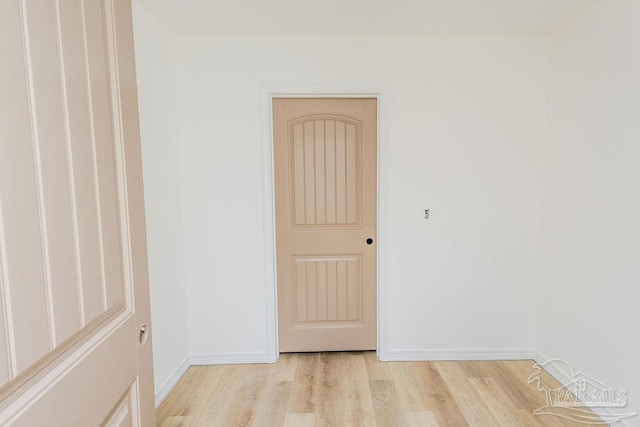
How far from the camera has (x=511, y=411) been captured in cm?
201

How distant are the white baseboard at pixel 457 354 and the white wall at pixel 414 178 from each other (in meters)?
0.01

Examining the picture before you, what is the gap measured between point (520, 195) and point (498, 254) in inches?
18.9

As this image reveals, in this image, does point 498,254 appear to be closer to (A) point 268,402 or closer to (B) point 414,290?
(B) point 414,290

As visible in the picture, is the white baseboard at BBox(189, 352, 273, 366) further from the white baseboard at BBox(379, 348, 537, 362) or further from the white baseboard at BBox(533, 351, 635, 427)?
the white baseboard at BBox(533, 351, 635, 427)

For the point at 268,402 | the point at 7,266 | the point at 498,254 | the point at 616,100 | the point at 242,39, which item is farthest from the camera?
the point at 498,254

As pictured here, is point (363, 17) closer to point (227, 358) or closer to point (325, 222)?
point (325, 222)

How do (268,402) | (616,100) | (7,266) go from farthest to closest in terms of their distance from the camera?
1. (268,402)
2. (616,100)
3. (7,266)

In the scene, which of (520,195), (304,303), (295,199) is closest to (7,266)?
(295,199)

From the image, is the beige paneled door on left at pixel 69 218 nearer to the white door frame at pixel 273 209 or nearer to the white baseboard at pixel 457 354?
the white door frame at pixel 273 209

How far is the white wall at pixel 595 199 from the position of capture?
175cm

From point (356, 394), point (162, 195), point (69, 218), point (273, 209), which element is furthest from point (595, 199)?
point (162, 195)

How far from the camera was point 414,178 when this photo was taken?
247cm

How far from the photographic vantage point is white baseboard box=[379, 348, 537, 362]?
2574 millimetres

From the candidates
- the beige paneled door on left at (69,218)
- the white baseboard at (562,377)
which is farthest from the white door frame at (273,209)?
the beige paneled door on left at (69,218)
